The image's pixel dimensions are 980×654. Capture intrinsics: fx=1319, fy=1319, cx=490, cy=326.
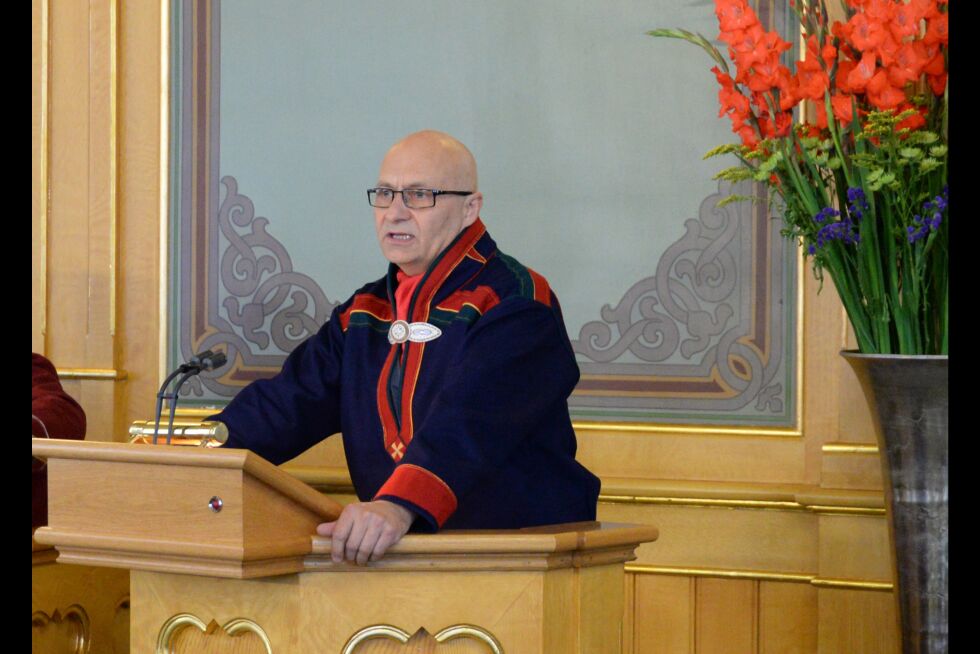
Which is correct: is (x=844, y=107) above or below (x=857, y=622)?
above

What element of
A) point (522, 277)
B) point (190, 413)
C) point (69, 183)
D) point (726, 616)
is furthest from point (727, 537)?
point (69, 183)

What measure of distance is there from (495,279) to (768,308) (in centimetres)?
105

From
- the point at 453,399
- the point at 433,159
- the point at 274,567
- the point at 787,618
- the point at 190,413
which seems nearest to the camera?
the point at 274,567

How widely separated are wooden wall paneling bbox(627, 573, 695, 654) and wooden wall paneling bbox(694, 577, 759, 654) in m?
0.02

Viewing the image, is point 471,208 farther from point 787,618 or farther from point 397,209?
point 787,618

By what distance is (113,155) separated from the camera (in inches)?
160

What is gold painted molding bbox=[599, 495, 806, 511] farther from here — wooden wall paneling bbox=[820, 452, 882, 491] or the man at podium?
the man at podium

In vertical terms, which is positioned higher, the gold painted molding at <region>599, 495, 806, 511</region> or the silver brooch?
the silver brooch

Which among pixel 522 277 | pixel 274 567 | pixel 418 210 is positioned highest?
pixel 418 210

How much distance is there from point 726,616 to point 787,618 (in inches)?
6.3

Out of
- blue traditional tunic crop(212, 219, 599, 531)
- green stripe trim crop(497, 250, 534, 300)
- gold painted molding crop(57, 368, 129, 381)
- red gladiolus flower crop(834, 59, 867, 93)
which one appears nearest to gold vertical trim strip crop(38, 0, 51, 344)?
gold painted molding crop(57, 368, 129, 381)

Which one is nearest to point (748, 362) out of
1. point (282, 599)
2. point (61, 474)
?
point (282, 599)

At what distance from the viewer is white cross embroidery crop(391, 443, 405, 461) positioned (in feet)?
8.77

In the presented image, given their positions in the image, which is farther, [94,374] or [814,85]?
[94,374]
